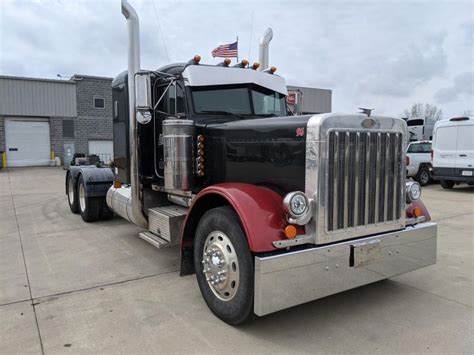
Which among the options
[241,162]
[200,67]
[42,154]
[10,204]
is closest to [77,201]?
[10,204]

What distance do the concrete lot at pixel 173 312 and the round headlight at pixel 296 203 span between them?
1010 millimetres

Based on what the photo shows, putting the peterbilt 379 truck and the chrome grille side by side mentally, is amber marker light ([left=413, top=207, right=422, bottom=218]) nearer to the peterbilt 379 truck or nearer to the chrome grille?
the peterbilt 379 truck

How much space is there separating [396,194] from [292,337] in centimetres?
164

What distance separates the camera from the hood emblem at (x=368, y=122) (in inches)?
133

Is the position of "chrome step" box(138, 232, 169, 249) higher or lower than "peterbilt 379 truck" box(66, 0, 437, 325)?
lower

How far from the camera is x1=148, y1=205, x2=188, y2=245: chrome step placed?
15.1ft

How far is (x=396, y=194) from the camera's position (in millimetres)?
3719

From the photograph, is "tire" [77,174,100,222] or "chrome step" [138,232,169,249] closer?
"chrome step" [138,232,169,249]

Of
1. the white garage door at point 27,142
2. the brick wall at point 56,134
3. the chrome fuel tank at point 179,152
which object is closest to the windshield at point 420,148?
the chrome fuel tank at point 179,152

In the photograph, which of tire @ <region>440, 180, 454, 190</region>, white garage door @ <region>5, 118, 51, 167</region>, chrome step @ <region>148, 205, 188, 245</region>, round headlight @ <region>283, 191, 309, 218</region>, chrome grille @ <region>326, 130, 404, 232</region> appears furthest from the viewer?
white garage door @ <region>5, 118, 51, 167</region>

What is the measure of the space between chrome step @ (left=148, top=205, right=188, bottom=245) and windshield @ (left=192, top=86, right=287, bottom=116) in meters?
1.28

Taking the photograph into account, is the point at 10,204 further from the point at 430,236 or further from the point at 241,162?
the point at 430,236

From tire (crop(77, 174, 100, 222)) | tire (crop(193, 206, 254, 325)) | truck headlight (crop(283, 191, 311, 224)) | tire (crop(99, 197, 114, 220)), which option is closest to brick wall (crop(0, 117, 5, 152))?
tire (crop(77, 174, 100, 222))

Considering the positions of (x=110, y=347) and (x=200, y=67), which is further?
(x=200, y=67)
